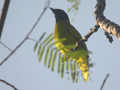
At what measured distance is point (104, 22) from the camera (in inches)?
87.2

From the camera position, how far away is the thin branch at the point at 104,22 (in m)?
1.98

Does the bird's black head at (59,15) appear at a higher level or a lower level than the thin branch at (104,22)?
lower

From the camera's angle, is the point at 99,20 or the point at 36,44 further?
the point at 99,20

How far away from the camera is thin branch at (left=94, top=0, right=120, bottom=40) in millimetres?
1980

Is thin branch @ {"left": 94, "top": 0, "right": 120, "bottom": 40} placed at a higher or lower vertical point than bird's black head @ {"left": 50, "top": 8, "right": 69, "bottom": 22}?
higher

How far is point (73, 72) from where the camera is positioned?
1.23 m

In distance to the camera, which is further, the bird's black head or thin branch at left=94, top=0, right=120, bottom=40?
the bird's black head

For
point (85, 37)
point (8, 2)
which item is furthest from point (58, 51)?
point (85, 37)

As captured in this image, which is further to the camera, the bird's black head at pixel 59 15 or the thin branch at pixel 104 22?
the bird's black head at pixel 59 15

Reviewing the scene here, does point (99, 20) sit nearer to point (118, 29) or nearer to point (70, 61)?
point (118, 29)

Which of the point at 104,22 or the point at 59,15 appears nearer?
the point at 104,22

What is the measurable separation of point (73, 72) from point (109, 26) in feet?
3.22

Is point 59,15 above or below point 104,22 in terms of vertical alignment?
below

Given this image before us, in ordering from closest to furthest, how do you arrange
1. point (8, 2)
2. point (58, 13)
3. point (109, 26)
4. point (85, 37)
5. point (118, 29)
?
point (8, 2), point (118, 29), point (109, 26), point (85, 37), point (58, 13)
